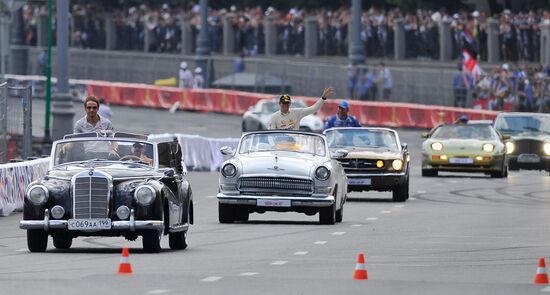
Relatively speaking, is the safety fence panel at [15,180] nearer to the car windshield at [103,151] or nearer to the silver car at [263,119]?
the car windshield at [103,151]

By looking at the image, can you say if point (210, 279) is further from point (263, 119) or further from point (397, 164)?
point (263, 119)

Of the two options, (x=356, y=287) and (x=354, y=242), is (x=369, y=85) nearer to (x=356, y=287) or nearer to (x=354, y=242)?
(x=354, y=242)

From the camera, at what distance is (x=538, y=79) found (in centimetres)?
4953

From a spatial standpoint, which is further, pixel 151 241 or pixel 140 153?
pixel 140 153

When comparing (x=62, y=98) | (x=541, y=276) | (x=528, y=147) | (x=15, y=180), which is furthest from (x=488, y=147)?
(x=541, y=276)

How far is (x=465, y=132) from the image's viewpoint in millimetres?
37688

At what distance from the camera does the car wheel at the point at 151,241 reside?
59.3ft

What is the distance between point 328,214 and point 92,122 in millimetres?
3937

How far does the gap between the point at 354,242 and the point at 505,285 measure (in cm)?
561

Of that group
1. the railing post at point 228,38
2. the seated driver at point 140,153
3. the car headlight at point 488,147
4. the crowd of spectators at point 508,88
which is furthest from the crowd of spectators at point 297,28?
the seated driver at point 140,153

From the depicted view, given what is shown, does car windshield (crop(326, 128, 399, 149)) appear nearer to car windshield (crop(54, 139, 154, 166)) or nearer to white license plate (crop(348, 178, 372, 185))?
white license plate (crop(348, 178, 372, 185))

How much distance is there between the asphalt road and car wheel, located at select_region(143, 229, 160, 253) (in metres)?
0.15

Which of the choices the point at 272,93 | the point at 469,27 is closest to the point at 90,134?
the point at 469,27

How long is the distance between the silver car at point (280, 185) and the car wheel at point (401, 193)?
17.0ft
